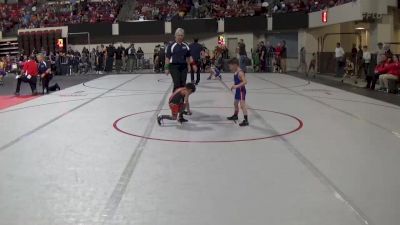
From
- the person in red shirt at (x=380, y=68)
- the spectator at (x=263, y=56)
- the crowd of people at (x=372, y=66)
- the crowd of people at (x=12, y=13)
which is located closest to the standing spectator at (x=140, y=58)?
the spectator at (x=263, y=56)

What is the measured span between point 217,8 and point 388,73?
18.1 m

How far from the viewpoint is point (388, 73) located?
576 inches

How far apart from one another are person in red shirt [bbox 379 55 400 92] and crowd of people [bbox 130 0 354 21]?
12105 mm

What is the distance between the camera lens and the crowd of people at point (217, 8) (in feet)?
94.0

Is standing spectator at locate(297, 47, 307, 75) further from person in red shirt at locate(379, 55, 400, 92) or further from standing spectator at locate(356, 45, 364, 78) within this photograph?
person in red shirt at locate(379, 55, 400, 92)

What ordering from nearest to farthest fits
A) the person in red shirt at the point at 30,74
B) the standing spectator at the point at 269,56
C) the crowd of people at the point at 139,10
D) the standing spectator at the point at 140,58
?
the person in red shirt at the point at 30,74 → the standing spectator at the point at 269,56 → the crowd of people at the point at 139,10 → the standing spectator at the point at 140,58

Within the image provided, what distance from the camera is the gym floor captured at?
4.16 metres

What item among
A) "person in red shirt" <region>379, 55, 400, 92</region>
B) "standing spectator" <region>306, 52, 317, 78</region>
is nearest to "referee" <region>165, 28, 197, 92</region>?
"person in red shirt" <region>379, 55, 400, 92</region>

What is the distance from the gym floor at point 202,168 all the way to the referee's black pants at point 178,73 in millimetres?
756

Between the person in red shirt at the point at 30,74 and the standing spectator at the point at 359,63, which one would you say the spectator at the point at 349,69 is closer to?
the standing spectator at the point at 359,63

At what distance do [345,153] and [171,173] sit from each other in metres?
2.49

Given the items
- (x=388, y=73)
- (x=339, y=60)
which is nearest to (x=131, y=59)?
(x=339, y=60)

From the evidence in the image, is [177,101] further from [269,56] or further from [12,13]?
[12,13]

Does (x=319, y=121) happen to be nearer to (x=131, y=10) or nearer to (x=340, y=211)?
(x=340, y=211)
